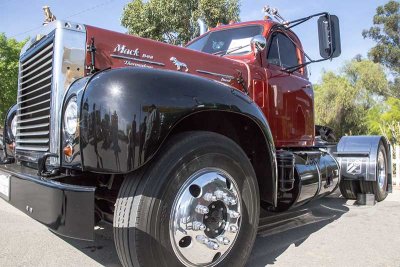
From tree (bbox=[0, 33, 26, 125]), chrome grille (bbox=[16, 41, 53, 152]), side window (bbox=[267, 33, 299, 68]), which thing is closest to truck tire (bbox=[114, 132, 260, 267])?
chrome grille (bbox=[16, 41, 53, 152])

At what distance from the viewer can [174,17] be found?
47.1ft

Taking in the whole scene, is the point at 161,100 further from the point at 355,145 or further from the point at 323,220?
the point at 355,145

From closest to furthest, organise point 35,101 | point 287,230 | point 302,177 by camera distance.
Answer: point 35,101 < point 302,177 < point 287,230

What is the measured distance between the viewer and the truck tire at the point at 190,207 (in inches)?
91.0

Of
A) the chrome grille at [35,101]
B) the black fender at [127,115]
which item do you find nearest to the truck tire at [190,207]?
the black fender at [127,115]

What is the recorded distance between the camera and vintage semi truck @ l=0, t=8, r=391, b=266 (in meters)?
2.29

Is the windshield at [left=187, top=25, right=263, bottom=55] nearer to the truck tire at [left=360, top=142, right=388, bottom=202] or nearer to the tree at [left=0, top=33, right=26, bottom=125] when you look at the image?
the truck tire at [left=360, top=142, right=388, bottom=202]

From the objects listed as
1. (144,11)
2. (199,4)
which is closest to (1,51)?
(144,11)

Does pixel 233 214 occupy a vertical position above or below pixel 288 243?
above

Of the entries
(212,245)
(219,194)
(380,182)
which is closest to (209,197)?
(219,194)

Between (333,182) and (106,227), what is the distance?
286 centimetres

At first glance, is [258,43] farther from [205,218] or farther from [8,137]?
[8,137]

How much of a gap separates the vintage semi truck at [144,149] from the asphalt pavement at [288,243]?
0.43 m

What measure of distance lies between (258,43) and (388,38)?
3203 centimetres
